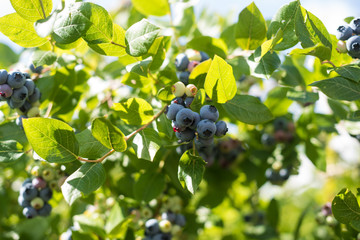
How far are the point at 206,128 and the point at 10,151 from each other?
2.66 feet

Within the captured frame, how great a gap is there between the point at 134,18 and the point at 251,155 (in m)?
1.09

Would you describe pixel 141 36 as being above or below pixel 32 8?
below

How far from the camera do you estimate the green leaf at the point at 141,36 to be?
3.60ft

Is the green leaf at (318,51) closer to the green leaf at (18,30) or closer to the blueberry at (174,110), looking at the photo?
the blueberry at (174,110)

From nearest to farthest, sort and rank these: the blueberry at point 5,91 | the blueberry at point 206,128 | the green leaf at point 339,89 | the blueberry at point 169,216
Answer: the blueberry at point 206,128 → the green leaf at point 339,89 → the blueberry at point 5,91 → the blueberry at point 169,216

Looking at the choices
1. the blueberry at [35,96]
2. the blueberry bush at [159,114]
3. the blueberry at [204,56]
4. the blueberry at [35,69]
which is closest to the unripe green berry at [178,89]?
the blueberry bush at [159,114]

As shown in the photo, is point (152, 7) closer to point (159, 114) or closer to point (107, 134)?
A: point (159, 114)

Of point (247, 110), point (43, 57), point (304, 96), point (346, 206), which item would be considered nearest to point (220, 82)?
point (247, 110)

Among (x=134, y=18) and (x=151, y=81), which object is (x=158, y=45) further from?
(x=134, y=18)

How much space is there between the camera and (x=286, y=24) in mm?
1229

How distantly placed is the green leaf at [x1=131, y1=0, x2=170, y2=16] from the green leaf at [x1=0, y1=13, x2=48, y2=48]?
0.51 metres

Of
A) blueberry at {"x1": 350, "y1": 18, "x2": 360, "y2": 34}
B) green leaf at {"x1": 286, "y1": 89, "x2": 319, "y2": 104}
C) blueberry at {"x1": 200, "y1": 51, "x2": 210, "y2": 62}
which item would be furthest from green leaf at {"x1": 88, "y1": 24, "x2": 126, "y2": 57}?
blueberry at {"x1": 350, "y1": 18, "x2": 360, "y2": 34}

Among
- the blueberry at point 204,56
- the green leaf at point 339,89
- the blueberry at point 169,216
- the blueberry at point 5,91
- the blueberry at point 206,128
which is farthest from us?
the blueberry at point 169,216

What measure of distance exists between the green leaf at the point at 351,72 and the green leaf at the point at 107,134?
2.58ft
